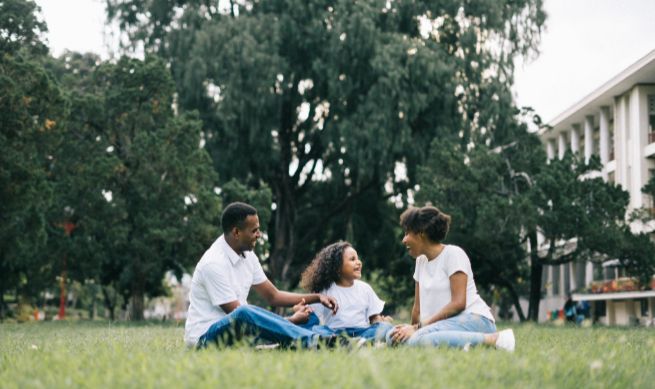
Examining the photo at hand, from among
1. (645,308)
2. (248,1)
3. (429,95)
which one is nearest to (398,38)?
(429,95)

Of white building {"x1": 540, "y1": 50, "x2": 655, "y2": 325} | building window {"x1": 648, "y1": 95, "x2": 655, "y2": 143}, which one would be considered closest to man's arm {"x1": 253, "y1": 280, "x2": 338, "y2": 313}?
white building {"x1": 540, "y1": 50, "x2": 655, "y2": 325}

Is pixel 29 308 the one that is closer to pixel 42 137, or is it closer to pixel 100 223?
pixel 100 223

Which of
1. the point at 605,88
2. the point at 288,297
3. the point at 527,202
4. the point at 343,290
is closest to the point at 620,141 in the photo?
the point at 605,88

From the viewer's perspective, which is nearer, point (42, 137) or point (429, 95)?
point (42, 137)

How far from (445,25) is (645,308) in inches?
1000

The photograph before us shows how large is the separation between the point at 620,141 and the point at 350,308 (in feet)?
143

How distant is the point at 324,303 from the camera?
8391 millimetres

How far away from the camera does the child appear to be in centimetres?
876

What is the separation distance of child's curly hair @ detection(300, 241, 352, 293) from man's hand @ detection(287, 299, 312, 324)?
0.83m

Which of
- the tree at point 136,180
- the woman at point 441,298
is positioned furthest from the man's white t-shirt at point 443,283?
the tree at point 136,180

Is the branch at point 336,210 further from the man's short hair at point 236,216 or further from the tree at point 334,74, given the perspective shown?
the man's short hair at point 236,216

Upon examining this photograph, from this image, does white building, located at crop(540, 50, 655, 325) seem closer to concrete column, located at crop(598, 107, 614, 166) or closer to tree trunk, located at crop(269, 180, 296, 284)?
concrete column, located at crop(598, 107, 614, 166)

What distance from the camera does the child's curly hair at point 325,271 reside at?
893cm

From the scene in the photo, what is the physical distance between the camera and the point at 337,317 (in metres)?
8.77
